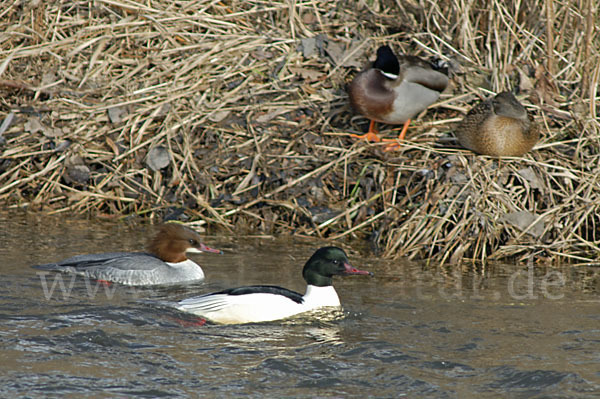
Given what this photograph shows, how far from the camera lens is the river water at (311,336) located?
14.6ft

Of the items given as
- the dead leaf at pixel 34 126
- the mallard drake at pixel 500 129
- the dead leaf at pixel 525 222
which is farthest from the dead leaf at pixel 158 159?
the dead leaf at pixel 525 222

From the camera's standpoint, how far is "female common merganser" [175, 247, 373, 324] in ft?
18.5

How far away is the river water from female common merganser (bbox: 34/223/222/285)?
4.4 inches

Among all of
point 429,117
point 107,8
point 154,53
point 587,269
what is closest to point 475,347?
point 587,269

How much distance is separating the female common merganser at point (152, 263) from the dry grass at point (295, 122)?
3.24 ft

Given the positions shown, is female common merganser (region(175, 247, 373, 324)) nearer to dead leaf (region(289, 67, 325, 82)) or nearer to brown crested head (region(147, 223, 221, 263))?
brown crested head (region(147, 223, 221, 263))

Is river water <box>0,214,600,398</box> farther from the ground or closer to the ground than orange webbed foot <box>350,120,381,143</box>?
closer to the ground

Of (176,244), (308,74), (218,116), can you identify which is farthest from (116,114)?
(176,244)

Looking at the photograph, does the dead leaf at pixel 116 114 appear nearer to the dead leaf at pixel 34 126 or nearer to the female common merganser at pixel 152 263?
the dead leaf at pixel 34 126

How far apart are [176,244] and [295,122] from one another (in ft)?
7.17

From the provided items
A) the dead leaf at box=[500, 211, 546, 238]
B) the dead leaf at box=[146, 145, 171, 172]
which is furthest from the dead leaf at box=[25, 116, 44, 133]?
the dead leaf at box=[500, 211, 546, 238]

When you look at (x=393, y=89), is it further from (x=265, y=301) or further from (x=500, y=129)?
(x=265, y=301)

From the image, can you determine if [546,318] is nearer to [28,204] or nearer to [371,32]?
[371,32]

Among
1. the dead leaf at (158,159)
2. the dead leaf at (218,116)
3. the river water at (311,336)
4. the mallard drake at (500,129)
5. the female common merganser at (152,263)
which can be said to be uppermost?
the dead leaf at (218,116)
